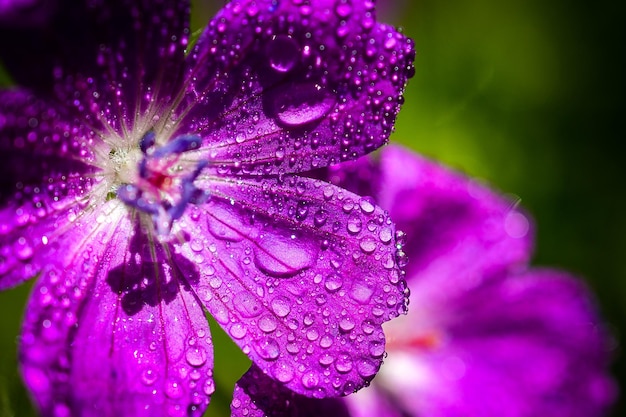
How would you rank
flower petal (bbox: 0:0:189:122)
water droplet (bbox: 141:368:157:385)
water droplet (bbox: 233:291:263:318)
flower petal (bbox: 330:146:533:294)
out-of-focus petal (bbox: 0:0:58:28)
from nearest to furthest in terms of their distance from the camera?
out-of-focus petal (bbox: 0:0:58:28) < flower petal (bbox: 0:0:189:122) < water droplet (bbox: 141:368:157:385) < water droplet (bbox: 233:291:263:318) < flower petal (bbox: 330:146:533:294)

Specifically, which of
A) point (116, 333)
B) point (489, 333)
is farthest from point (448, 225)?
point (116, 333)

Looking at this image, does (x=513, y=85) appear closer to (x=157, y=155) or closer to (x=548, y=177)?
(x=548, y=177)

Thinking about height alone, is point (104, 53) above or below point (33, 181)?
above

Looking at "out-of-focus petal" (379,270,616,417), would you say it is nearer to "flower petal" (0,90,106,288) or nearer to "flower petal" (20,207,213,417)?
"flower petal" (20,207,213,417)

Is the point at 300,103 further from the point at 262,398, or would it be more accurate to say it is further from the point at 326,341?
the point at 262,398

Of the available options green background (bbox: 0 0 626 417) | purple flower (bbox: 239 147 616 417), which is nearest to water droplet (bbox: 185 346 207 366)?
purple flower (bbox: 239 147 616 417)

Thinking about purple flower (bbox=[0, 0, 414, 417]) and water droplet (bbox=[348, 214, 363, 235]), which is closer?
purple flower (bbox=[0, 0, 414, 417])

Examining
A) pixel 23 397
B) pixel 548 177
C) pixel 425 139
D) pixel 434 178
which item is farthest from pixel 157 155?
pixel 548 177
